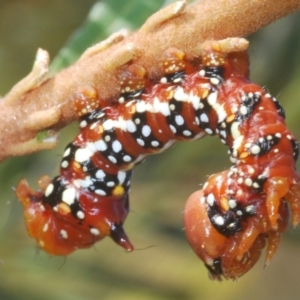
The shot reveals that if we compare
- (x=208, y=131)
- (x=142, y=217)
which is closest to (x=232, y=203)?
(x=208, y=131)

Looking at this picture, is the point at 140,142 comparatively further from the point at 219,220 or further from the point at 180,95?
the point at 219,220

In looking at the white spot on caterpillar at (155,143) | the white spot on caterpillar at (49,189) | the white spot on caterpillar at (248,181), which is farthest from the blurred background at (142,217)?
the white spot on caterpillar at (248,181)

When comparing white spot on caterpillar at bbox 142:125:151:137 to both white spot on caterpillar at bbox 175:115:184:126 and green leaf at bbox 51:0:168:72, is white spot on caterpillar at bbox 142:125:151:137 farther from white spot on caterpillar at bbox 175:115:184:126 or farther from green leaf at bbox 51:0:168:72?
green leaf at bbox 51:0:168:72

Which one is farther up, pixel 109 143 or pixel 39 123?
pixel 39 123


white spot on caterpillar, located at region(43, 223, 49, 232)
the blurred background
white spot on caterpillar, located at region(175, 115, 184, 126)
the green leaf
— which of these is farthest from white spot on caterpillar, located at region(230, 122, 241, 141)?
the blurred background

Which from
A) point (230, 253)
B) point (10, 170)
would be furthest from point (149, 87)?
point (10, 170)

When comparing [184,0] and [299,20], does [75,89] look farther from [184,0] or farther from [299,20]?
[299,20]
